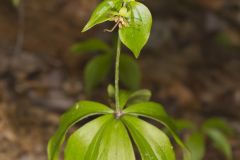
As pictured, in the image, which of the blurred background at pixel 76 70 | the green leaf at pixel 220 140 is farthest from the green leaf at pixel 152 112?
the blurred background at pixel 76 70

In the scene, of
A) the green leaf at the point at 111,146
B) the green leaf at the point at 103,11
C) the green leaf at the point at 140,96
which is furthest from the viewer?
the green leaf at the point at 140,96

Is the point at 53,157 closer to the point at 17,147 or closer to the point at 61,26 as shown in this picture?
the point at 17,147

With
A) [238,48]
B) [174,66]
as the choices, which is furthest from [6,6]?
[238,48]

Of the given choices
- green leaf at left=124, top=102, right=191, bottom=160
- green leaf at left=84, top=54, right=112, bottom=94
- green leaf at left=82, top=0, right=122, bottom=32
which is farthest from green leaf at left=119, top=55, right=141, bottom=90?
green leaf at left=82, top=0, right=122, bottom=32

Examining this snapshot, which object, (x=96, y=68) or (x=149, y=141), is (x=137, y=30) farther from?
(x=96, y=68)

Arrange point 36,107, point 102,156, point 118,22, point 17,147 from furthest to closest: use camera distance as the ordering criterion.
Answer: point 36,107 → point 17,147 → point 102,156 → point 118,22

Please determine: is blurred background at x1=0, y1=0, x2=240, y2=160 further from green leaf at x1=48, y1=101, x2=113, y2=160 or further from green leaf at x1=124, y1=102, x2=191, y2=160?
green leaf at x1=124, y1=102, x2=191, y2=160

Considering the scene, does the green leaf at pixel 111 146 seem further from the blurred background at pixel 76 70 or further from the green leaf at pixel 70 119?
the blurred background at pixel 76 70

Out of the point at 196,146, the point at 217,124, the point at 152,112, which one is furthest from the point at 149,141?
the point at 217,124
